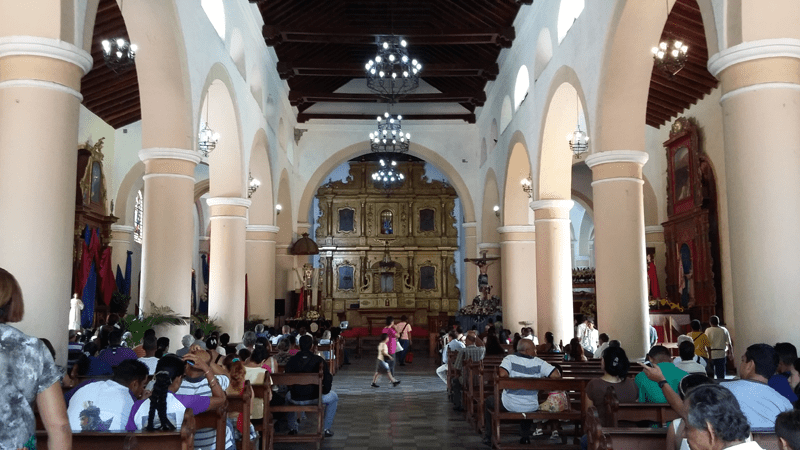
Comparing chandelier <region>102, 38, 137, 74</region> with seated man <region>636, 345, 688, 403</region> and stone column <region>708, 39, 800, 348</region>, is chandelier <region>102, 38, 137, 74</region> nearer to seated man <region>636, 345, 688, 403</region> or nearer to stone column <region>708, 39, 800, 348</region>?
stone column <region>708, 39, 800, 348</region>

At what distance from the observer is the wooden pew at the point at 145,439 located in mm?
3611

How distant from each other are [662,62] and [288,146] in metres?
13.8

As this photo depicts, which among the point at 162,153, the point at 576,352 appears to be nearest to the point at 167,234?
the point at 162,153

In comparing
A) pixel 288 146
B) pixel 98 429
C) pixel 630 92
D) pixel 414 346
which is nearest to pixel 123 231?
pixel 288 146

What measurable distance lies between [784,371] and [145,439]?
169 inches

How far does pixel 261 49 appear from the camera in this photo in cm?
1609

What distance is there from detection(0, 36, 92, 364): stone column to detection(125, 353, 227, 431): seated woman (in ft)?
6.25

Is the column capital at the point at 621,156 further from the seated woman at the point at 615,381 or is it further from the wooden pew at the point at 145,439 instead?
the wooden pew at the point at 145,439

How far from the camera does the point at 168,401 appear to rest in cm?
418

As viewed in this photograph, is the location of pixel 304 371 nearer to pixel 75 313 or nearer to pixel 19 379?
pixel 19 379

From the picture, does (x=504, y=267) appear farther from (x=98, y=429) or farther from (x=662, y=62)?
(x=98, y=429)

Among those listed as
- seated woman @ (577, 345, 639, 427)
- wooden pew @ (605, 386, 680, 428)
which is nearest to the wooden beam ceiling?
seated woman @ (577, 345, 639, 427)

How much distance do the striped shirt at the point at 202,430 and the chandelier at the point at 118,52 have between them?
16.8 feet

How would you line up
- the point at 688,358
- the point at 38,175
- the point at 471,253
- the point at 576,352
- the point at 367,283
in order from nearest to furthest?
the point at 38,175
the point at 688,358
the point at 576,352
the point at 471,253
the point at 367,283
